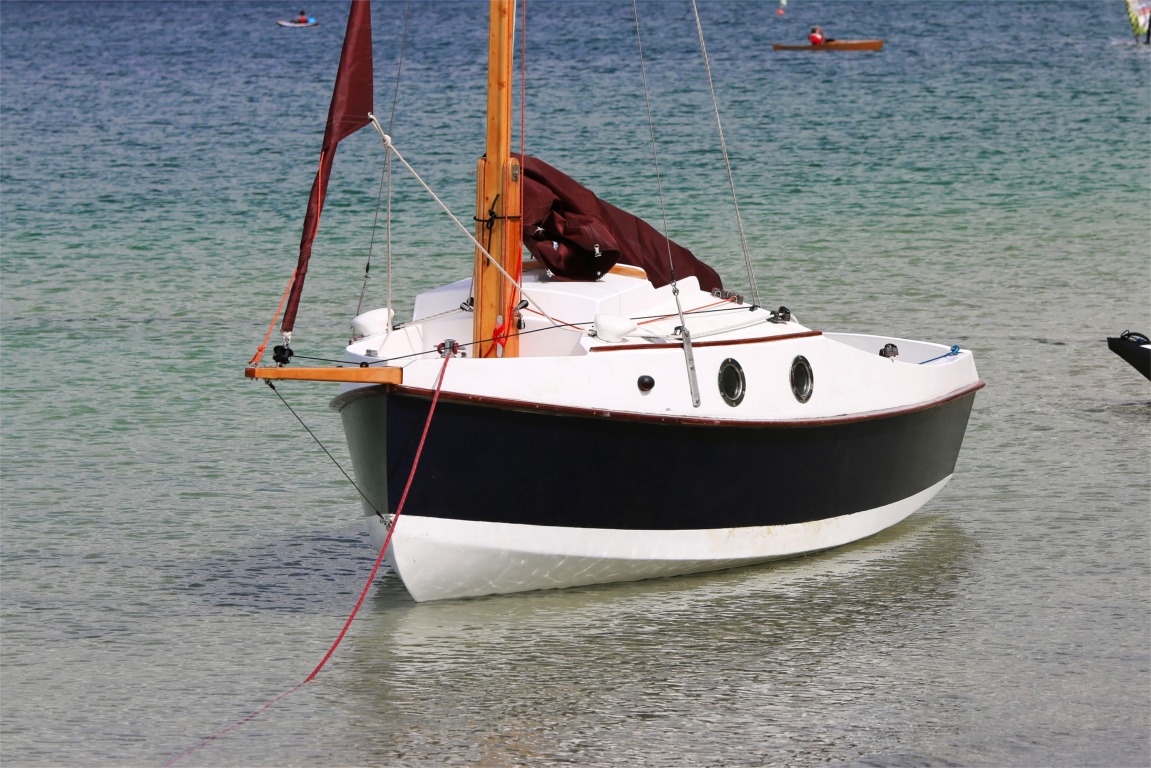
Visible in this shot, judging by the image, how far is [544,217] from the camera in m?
11.6

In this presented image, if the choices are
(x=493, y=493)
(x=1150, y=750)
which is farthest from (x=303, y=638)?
(x=1150, y=750)

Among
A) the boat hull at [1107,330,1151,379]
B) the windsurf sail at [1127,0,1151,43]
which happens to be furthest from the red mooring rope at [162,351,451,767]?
the windsurf sail at [1127,0,1151,43]

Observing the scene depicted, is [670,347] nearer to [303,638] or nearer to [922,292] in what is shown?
[303,638]

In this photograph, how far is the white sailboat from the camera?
1021 cm

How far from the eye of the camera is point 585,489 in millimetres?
10570

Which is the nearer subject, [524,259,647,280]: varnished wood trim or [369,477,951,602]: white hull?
[369,477,951,602]: white hull

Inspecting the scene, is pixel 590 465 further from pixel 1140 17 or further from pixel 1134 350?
pixel 1140 17

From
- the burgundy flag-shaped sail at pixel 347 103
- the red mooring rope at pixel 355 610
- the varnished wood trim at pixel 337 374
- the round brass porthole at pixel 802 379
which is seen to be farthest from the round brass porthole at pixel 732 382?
the burgundy flag-shaped sail at pixel 347 103

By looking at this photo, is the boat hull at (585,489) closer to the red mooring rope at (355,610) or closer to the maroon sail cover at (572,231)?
the red mooring rope at (355,610)

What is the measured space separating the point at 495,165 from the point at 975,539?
4529 mm

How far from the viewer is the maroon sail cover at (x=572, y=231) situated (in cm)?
1163

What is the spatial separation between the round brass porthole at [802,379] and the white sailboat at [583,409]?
1 centimetres

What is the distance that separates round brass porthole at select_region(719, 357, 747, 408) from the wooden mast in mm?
1344

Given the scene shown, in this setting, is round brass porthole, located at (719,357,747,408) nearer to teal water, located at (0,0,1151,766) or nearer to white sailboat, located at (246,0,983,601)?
white sailboat, located at (246,0,983,601)
